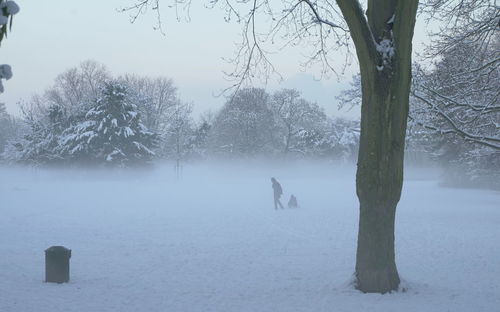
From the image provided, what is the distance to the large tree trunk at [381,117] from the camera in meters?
7.84

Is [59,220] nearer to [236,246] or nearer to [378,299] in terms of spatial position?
[236,246]

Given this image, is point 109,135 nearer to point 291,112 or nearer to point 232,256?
point 291,112

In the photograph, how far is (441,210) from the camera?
2627 cm

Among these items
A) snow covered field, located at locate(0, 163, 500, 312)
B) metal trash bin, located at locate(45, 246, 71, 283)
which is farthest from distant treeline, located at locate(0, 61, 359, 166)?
metal trash bin, located at locate(45, 246, 71, 283)

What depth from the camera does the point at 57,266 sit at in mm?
9703

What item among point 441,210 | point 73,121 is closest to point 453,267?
point 441,210

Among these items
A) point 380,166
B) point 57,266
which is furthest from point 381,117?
point 57,266

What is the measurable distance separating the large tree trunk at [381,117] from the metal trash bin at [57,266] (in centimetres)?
566

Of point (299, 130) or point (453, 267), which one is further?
point (299, 130)

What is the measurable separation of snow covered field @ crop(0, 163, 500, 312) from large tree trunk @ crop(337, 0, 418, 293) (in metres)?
0.75

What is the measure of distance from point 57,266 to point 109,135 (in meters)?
39.2

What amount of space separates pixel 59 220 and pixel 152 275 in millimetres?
12257

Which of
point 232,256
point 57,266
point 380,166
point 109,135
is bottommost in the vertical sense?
point 232,256

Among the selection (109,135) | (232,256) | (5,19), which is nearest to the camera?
(5,19)
